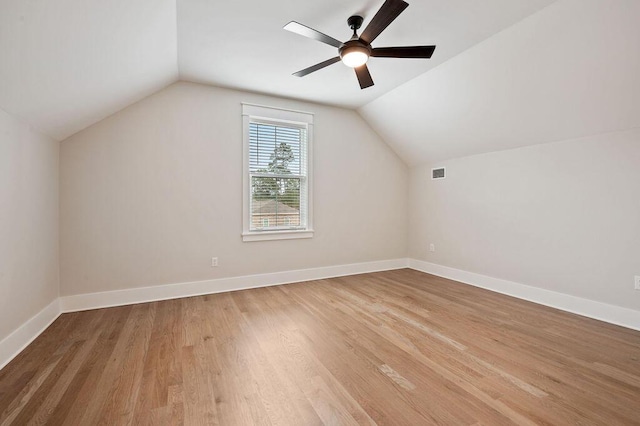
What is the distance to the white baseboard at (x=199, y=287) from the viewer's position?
10.6 ft

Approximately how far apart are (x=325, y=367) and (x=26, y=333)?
8.18 feet

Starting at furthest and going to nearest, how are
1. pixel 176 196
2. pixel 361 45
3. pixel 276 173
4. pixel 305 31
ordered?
pixel 276 173 → pixel 176 196 → pixel 361 45 → pixel 305 31

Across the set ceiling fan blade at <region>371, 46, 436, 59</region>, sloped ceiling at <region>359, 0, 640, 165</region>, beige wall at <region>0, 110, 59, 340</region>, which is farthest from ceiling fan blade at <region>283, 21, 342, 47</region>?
beige wall at <region>0, 110, 59, 340</region>

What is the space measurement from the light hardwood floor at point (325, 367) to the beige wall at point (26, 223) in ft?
1.19

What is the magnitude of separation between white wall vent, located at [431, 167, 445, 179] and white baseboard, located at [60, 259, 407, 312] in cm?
176

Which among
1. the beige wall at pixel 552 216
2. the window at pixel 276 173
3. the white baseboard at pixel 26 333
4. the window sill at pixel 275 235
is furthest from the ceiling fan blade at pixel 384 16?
the white baseboard at pixel 26 333

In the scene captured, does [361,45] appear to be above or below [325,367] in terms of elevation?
above

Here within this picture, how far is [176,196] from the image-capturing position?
364 cm

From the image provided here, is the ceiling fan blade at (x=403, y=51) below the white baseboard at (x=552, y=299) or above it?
above

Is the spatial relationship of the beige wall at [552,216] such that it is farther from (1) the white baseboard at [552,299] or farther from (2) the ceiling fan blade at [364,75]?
(2) the ceiling fan blade at [364,75]

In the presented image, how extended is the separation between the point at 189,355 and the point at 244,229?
1979 millimetres

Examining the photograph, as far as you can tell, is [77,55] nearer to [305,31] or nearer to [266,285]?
[305,31]

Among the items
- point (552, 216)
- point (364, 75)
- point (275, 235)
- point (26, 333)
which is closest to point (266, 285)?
point (275, 235)

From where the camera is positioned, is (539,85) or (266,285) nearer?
(539,85)
